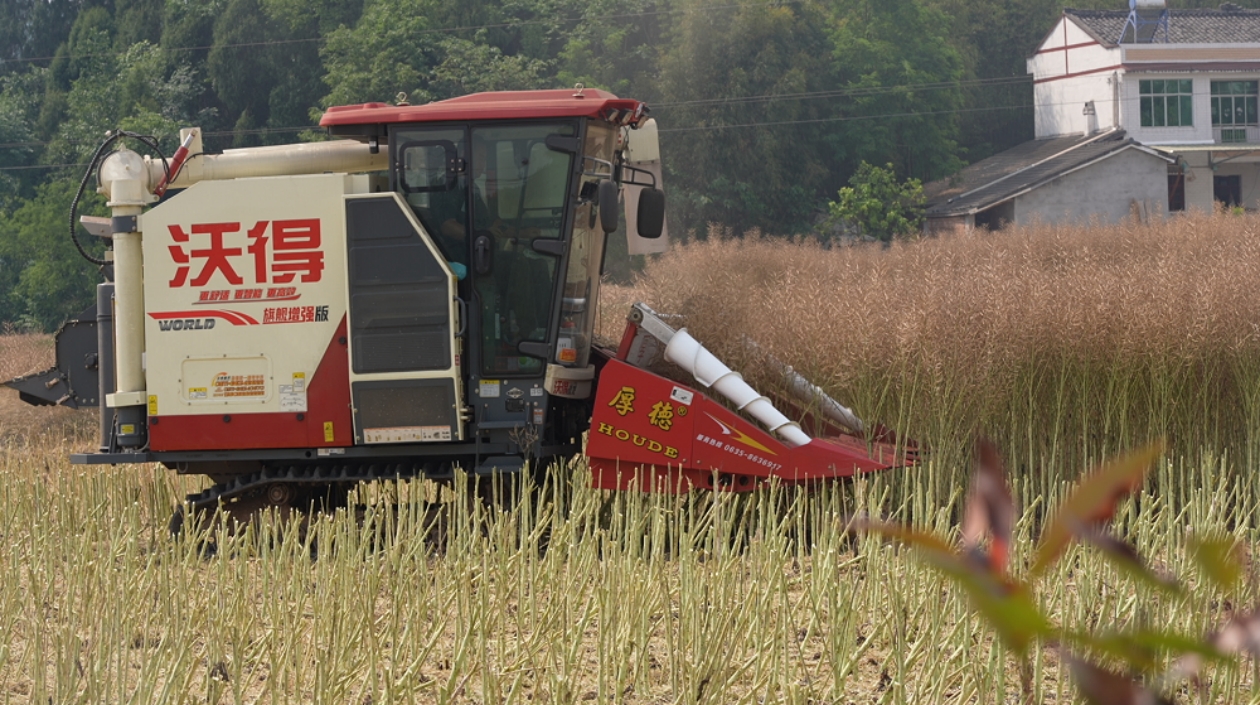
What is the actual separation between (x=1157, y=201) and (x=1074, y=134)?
6586 mm

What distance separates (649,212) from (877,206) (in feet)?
87.0

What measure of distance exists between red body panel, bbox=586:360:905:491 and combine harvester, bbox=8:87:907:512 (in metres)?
0.01

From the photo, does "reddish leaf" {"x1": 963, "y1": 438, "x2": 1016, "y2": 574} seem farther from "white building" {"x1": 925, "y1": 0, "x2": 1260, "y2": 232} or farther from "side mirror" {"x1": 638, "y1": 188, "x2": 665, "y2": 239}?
"white building" {"x1": 925, "y1": 0, "x2": 1260, "y2": 232}

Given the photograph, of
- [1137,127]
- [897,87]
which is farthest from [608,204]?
[1137,127]

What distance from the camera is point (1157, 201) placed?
35219 mm

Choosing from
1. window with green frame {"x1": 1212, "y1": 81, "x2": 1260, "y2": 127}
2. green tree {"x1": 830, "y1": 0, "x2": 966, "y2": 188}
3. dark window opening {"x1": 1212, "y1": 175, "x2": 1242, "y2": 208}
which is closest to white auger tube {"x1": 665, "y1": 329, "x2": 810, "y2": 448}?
green tree {"x1": 830, "y1": 0, "x2": 966, "y2": 188}

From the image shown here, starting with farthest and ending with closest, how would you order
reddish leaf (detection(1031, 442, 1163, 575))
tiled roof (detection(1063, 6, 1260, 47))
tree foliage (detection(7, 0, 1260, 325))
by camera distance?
→ tiled roof (detection(1063, 6, 1260, 47))
tree foliage (detection(7, 0, 1260, 325))
reddish leaf (detection(1031, 442, 1163, 575))

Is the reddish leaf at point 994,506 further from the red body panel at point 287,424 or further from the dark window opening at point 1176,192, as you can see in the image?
the dark window opening at point 1176,192

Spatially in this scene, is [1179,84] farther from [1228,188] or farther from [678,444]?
[678,444]

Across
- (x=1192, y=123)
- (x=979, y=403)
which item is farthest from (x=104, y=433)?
(x=1192, y=123)

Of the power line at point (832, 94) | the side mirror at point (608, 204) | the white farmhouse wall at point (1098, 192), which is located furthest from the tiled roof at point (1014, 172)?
the side mirror at point (608, 204)

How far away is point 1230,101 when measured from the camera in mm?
39094

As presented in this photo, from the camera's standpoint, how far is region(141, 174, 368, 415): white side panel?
6.95 metres

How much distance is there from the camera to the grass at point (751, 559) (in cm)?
426
